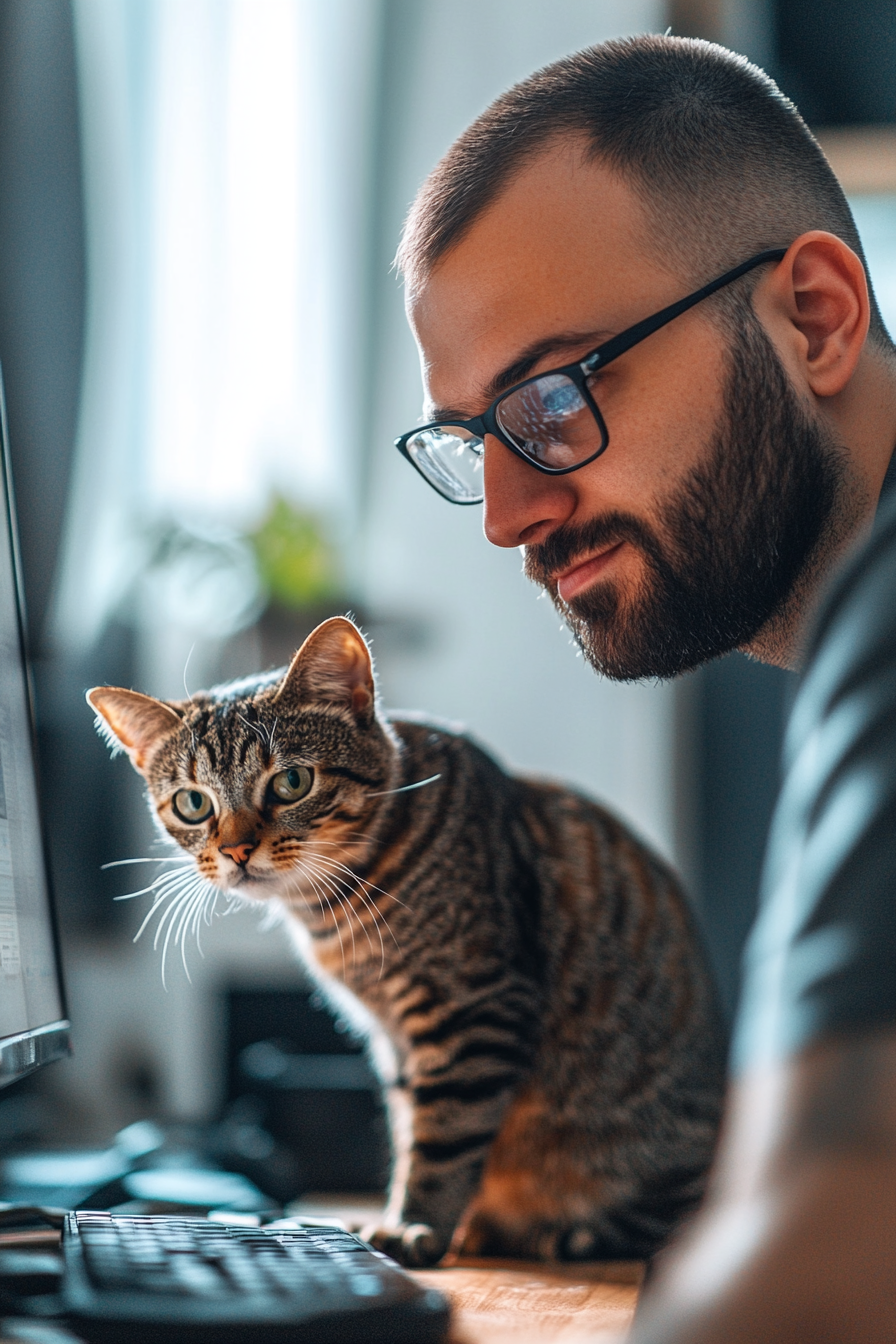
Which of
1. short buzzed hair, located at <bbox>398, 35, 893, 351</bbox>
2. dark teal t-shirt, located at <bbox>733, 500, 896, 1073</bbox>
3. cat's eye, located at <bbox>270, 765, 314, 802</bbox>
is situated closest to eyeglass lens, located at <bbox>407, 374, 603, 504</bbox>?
short buzzed hair, located at <bbox>398, 35, 893, 351</bbox>

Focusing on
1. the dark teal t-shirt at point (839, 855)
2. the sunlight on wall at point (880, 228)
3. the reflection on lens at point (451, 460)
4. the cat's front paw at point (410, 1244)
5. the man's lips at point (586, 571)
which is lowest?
the cat's front paw at point (410, 1244)

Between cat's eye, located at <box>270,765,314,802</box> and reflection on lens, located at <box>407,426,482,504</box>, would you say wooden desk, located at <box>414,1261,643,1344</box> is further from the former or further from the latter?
reflection on lens, located at <box>407,426,482,504</box>

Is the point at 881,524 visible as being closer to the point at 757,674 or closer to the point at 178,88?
the point at 757,674

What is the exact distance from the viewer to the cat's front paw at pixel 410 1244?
805 mm

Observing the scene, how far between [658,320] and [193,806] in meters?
0.53

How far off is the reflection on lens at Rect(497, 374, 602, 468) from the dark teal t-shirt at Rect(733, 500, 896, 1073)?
43 cm

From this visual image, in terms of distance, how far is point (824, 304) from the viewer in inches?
33.5

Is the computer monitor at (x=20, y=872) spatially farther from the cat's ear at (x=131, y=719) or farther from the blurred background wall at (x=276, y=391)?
the blurred background wall at (x=276, y=391)

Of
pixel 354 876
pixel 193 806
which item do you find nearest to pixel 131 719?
pixel 193 806

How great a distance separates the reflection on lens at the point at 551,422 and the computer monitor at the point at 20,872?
379 millimetres

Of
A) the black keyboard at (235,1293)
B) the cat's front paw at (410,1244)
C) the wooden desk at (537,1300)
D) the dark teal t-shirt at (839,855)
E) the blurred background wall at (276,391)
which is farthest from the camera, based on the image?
the blurred background wall at (276,391)

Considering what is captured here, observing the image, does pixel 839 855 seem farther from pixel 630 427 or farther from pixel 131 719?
pixel 131 719

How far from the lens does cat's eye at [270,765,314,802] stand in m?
0.89

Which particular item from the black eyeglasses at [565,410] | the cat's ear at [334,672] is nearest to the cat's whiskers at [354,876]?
the cat's ear at [334,672]
